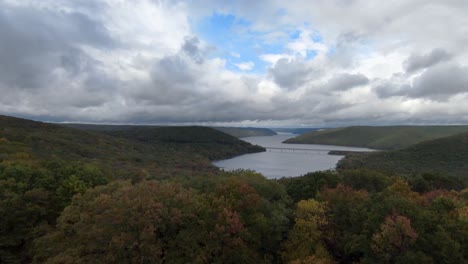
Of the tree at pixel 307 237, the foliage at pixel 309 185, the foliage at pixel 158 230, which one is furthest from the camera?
the foliage at pixel 309 185

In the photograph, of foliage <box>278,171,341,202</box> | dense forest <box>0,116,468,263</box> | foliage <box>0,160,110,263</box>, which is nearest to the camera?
dense forest <box>0,116,468,263</box>

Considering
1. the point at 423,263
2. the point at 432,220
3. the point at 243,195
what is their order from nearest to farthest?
the point at 423,263, the point at 432,220, the point at 243,195

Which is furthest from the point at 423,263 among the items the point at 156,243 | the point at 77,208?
the point at 77,208

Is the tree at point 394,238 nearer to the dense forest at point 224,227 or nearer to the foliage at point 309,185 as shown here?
the dense forest at point 224,227

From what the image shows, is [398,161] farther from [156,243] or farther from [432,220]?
[156,243]

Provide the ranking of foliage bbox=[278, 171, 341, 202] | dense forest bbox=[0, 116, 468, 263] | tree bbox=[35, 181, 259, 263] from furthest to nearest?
1. foliage bbox=[278, 171, 341, 202]
2. dense forest bbox=[0, 116, 468, 263]
3. tree bbox=[35, 181, 259, 263]

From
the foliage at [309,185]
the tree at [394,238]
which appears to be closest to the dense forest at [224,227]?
the tree at [394,238]

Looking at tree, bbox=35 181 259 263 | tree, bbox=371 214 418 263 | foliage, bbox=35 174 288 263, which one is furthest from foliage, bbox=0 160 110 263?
tree, bbox=371 214 418 263

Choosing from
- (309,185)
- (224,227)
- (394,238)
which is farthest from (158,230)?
(309,185)

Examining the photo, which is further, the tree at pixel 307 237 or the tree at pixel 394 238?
the tree at pixel 307 237

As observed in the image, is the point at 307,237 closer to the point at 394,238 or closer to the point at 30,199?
the point at 394,238

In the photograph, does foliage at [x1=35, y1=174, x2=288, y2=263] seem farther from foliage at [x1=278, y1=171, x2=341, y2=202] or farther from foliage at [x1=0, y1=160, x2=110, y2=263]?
foliage at [x1=278, y1=171, x2=341, y2=202]
